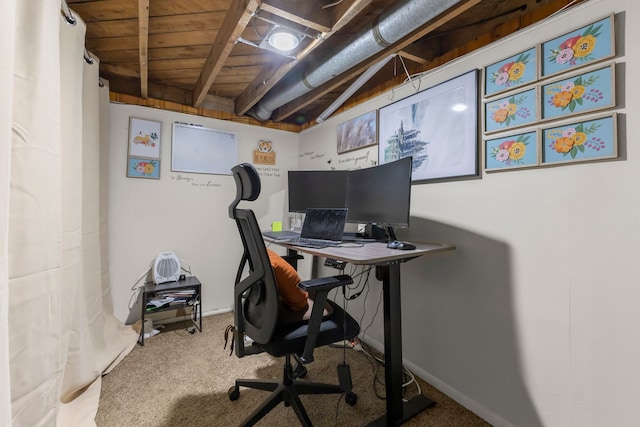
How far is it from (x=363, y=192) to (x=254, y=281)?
3.48ft

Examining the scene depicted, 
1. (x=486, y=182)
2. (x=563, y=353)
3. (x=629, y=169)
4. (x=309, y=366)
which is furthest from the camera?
(x=309, y=366)

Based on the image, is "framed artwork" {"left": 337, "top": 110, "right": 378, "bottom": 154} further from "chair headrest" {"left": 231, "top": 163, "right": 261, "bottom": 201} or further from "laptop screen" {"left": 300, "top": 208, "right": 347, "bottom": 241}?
"chair headrest" {"left": 231, "top": 163, "right": 261, "bottom": 201}

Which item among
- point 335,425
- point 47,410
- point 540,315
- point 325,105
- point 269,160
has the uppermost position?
point 325,105

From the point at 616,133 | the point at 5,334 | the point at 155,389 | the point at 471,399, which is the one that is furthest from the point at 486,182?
the point at 155,389

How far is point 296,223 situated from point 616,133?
248 cm

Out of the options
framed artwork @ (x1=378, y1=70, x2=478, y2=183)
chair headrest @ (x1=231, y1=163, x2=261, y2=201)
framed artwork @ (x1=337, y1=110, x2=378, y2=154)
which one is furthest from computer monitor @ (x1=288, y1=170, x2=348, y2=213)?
chair headrest @ (x1=231, y1=163, x2=261, y2=201)

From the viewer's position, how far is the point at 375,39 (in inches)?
61.1

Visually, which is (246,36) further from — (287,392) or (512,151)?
(287,392)

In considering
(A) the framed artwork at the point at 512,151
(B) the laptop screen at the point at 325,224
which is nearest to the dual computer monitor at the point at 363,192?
(B) the laptop screen at the point at 325,224

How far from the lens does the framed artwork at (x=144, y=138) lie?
2518 mm

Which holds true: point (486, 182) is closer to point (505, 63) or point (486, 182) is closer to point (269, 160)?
point (505, 63)

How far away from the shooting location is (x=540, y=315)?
1.31m

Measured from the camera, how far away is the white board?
2713mm

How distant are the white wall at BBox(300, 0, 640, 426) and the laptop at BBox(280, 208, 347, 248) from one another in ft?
1.90
